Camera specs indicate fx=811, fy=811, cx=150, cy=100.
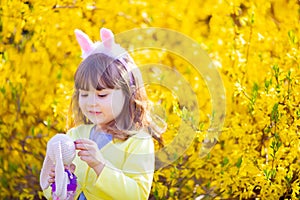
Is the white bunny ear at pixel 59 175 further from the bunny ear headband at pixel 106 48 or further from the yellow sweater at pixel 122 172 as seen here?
the bunny ear headband at pixel 106 48

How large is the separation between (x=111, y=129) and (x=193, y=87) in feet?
4.86

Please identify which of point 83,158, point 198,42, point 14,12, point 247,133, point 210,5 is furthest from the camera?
point 210,5

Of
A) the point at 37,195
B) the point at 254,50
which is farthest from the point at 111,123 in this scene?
the point at 37,195

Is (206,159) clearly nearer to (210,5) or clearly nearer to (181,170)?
(181,170)

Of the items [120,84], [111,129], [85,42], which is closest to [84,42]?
[85,42]

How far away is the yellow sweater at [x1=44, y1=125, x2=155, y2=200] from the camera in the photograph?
2.62 meters

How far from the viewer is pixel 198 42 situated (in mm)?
4270

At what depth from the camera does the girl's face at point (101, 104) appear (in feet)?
8.84

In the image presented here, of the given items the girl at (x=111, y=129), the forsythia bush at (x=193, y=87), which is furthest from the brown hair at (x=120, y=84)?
the forsythia bush at (x=193, y=87)

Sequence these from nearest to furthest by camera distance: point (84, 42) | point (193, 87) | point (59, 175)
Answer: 1. point (59, 175)
2. point (84, 42)
3. point (193, 87)

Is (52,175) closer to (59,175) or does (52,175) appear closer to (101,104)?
(59,175)

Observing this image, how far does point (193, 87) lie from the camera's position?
13.8ft

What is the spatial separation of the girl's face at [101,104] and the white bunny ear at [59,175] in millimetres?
180

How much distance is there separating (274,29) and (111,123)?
159 centimetres
